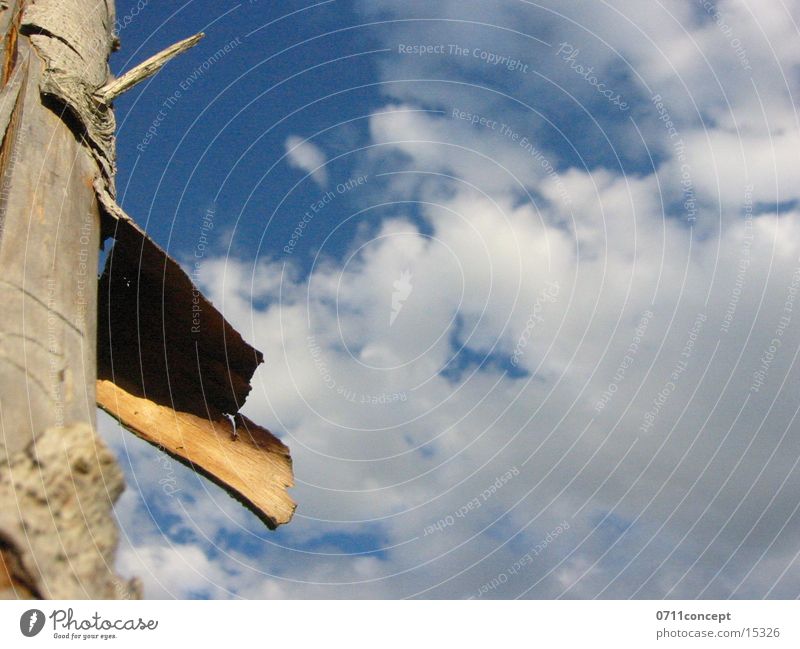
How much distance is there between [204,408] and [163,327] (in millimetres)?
768

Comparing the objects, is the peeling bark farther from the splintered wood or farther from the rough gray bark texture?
the splintered wood

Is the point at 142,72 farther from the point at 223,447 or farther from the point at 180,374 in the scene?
the point at 223,447

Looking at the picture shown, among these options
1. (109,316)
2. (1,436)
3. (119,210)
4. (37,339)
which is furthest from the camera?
(109,316)

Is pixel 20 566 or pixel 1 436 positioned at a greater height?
pixel 1 436

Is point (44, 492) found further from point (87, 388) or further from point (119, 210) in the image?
point (119, 210)

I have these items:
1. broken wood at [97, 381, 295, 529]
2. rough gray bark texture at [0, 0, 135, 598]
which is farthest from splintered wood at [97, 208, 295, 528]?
rough gray bark texture at [0, 0, 135, 598]

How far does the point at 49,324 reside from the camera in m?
3.54

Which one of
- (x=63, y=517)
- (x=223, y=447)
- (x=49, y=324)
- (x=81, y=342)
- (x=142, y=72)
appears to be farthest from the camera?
(x=223, y=447)

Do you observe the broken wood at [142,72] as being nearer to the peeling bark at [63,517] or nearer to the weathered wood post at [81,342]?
the weathered wood post at [81,342]

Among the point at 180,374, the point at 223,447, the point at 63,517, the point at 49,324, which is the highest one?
the point at 180,374

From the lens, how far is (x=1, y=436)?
126 inches

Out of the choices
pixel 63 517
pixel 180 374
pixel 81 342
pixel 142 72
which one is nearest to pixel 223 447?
pixel 180 374

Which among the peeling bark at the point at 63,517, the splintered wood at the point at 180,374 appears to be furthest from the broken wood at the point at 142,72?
the peeling bark at the point at 63,517
